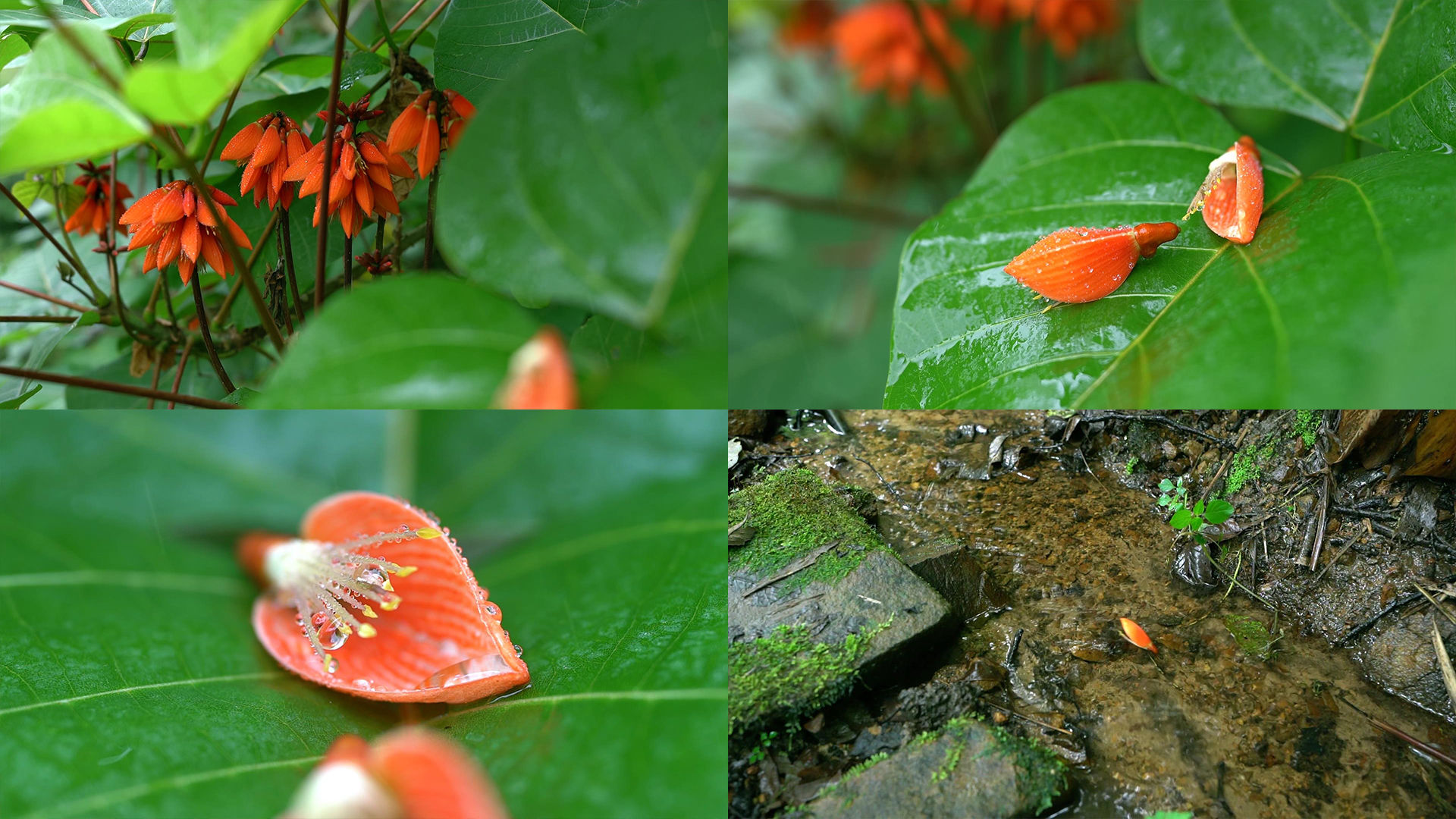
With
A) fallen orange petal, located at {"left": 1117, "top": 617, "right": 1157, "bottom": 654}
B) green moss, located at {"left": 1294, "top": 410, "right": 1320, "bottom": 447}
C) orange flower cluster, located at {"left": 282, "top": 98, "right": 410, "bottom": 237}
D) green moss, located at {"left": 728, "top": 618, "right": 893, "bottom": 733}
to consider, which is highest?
orange flower cluster, located at {"left": 282, "top": 98, "right": 410, "bottom": 237}

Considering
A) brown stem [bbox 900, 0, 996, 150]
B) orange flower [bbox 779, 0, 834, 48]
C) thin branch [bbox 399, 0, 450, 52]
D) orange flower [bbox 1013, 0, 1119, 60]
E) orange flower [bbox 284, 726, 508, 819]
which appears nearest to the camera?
orange flower [bbox 284, 726, 508, 819]

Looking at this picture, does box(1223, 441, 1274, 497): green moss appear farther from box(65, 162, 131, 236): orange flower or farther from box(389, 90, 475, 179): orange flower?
box(65, 162, 131, 236): orange flower

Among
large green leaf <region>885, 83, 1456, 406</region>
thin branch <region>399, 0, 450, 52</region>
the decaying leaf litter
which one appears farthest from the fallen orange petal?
thin branch <region>399, 0, 450, 52</region>

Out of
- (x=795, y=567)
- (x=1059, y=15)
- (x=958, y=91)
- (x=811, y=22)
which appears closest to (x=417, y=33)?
(x=795, y=567)

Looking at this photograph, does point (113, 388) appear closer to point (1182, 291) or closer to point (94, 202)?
point (94, 202)

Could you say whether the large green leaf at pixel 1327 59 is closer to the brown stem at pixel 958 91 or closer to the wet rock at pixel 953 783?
the brown stem at pixel 958 91

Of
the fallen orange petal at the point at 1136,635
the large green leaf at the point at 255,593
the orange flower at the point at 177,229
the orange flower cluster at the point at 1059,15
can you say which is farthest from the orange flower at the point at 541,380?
the orange flower cluster at the point at 1059,15

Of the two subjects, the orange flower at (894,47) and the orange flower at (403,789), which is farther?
the orange flower at (894,47)

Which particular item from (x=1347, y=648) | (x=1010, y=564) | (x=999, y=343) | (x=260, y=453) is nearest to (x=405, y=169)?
(x=260, y=453)
